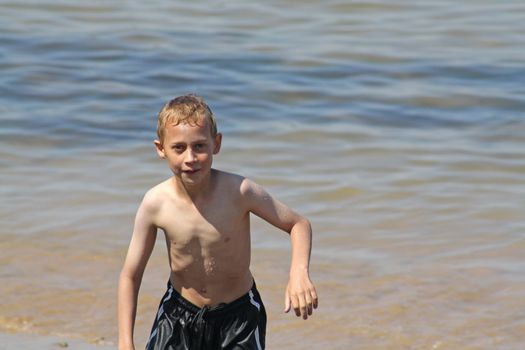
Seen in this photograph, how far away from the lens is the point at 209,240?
4.00 m

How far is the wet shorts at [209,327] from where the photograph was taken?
4031 mm

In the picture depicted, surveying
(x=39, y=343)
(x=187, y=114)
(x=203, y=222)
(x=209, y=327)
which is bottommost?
(x=39, y=343)

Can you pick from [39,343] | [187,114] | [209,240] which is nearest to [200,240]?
[209,240]

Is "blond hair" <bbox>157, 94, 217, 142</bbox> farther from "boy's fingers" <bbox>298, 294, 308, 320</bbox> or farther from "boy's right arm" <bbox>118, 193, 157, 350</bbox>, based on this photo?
"boy's fingers" <bbox>298, 294, 308, 320</bbox>

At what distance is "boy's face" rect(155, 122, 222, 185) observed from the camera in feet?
12.5

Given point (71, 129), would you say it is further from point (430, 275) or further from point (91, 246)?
point (430, 275)

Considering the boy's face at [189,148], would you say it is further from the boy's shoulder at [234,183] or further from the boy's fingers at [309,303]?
the boy's fingers at [309,303]

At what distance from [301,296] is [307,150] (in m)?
5.25

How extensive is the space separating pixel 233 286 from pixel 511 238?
3.04m

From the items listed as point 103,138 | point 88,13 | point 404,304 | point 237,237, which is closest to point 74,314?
point 404,304

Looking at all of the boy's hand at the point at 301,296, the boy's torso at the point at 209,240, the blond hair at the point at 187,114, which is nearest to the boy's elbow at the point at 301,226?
the boy's torso at the point at 209,240

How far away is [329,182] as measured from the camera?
26.2ft

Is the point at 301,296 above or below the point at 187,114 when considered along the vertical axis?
below

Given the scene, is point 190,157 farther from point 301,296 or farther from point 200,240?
point 301,296
